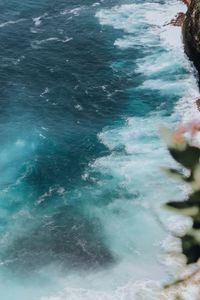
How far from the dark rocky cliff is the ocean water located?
1553 millimetres

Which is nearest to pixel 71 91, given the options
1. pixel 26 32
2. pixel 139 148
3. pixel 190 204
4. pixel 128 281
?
pixel 139 148

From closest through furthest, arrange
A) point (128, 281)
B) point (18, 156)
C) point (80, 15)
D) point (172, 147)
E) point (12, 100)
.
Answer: point (172, 147), point (128, 281), point (18, 156), point (12, 100), point (80, 15)

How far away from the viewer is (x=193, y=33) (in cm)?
6012

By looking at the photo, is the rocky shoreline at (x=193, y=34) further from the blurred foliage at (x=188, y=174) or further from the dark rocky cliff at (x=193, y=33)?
the blurred foliage at (x=188, y=174)

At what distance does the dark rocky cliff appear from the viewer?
59.0m

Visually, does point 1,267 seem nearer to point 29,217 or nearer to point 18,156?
point 29,217

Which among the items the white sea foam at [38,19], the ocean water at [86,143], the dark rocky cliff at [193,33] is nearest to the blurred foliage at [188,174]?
the ocean water at [86,143]

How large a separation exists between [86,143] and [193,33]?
22349 mm

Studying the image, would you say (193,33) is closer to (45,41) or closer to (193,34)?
(193,34)

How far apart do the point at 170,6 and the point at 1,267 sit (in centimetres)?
5698

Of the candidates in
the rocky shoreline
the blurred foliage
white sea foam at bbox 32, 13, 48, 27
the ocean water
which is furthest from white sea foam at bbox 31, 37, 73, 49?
the blurred foliage

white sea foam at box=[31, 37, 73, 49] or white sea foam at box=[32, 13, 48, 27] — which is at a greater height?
white sea foam at box=[32, 13, 48, 27]

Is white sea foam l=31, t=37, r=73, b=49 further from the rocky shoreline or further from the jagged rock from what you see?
the jagged rock

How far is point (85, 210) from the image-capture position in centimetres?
Result: 3956
